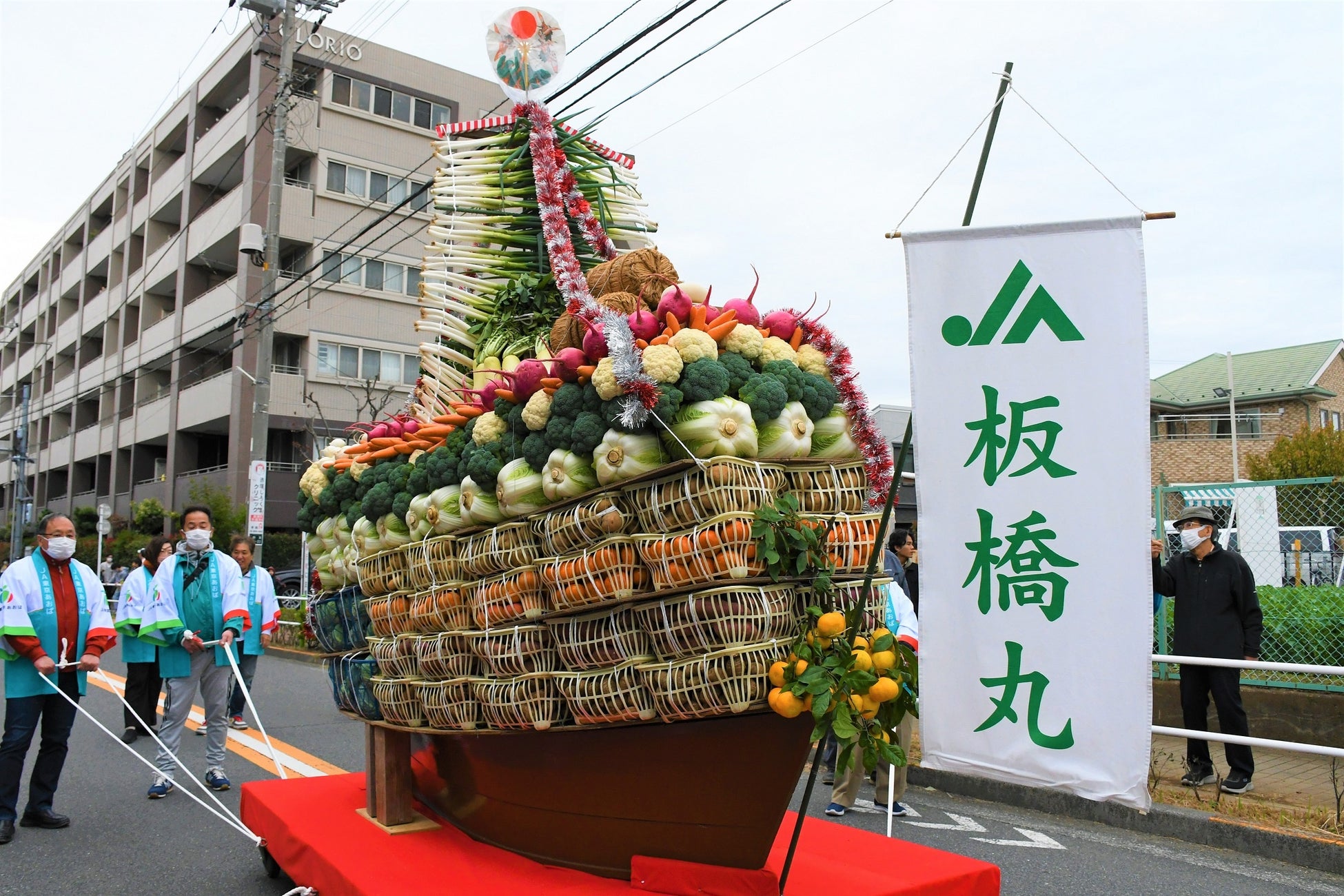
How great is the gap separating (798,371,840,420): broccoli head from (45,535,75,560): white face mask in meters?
5.23

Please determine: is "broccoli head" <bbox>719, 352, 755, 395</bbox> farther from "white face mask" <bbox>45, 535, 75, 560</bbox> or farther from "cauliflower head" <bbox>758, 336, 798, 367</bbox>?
"white face mask" <bbox>45, 535, 75, 560</bbox>

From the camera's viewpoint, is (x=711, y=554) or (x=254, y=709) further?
(x=254, y=709)

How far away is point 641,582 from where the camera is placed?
10.7 ft

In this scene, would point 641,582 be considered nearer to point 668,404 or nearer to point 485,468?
point 668,404

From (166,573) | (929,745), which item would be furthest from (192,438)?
(929,745)

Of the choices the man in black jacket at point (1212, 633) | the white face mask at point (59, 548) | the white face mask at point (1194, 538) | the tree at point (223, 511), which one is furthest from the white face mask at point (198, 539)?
the tree at point (223, 511)

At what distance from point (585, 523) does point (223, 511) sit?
2425 centimetres

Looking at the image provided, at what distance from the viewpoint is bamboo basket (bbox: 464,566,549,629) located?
3.65 metres

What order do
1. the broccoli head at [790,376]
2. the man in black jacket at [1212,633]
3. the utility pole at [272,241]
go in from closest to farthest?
the broccoli head at [790,376], the man in black jacket at [1212,633], the utility pole at [272,241]

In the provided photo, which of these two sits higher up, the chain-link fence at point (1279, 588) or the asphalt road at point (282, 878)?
the chain-link fence at point (1279, 588)

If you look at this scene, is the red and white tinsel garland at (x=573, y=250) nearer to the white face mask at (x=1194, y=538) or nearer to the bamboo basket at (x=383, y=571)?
the bamboo basket at (x=383, y=571)

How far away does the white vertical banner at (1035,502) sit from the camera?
2879mm

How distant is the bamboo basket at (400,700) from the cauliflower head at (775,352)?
220cm

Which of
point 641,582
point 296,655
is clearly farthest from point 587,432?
point 296,655
